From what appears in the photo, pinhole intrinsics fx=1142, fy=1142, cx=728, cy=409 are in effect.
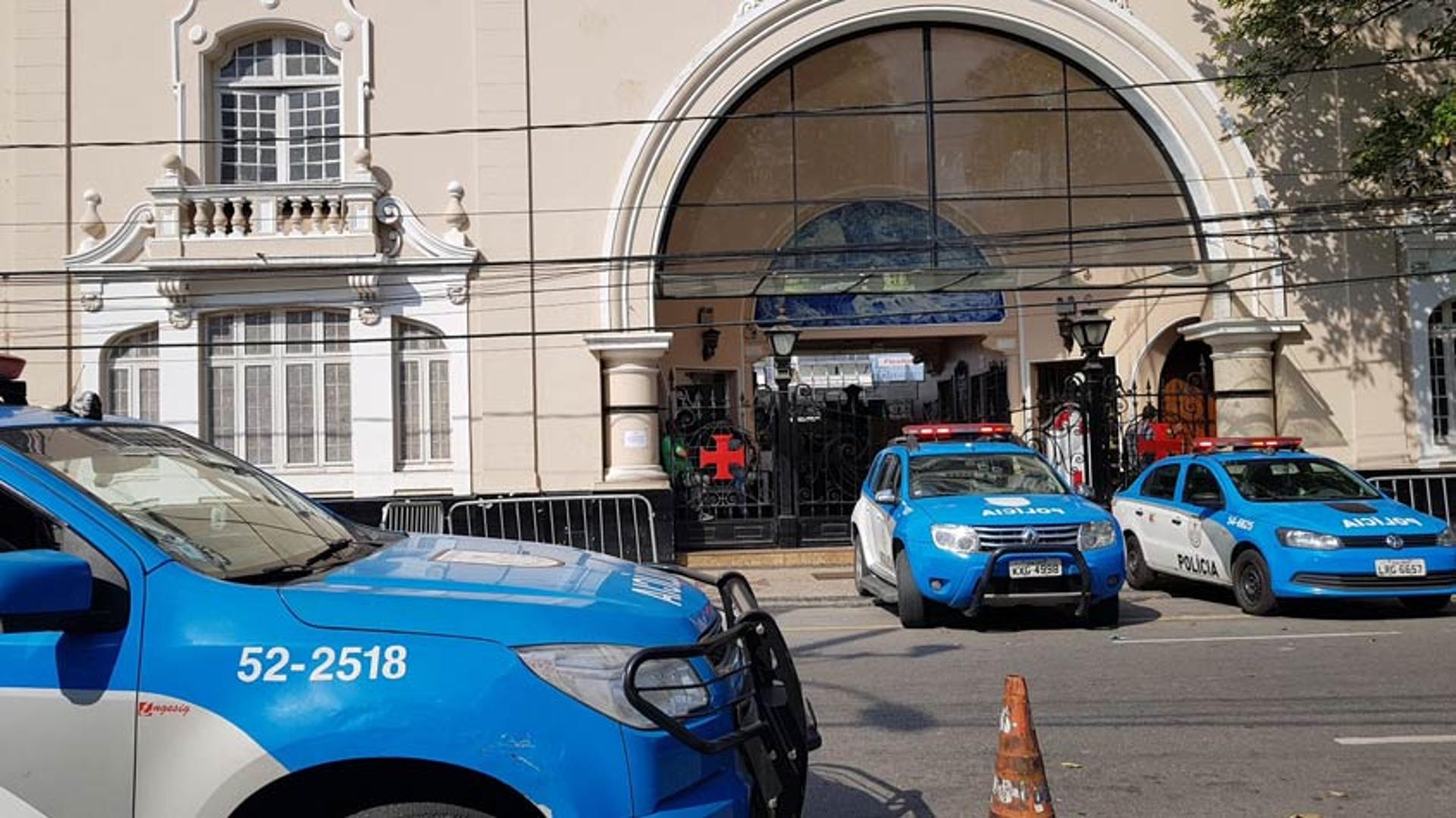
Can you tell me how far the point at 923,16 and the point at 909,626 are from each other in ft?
35.2

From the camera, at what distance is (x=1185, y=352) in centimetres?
2119

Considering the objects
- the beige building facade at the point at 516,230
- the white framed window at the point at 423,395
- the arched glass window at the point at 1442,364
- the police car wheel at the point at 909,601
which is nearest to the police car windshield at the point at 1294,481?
the police car wheel at the point at 909,601

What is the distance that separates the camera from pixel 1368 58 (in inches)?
693

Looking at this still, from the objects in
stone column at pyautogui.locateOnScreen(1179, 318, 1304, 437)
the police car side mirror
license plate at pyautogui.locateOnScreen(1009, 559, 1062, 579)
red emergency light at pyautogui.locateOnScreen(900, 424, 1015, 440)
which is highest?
stone column at pyautogui.locateOnScreen(1179, 318, 1304, 437)

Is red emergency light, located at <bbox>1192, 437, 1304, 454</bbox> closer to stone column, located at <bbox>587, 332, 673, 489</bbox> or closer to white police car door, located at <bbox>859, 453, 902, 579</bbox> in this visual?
white police car door, located at <bbox>859, 453, 902, 579</bbox>

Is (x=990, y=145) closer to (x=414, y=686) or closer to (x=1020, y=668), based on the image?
(x=1020, y=668)

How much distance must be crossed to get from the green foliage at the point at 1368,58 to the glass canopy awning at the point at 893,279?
2.10 metres

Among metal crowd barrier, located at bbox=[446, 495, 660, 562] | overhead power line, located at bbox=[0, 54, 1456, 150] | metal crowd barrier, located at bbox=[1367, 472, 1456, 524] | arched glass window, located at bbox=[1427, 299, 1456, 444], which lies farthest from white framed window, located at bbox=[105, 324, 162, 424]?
arched glass window, located at bbox=[1427, 299, 1456, 444]

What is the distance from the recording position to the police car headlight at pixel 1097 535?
10.0 metres

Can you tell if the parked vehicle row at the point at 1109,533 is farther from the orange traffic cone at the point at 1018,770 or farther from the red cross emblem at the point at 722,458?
the orange traffic cone at the point at 1018,770

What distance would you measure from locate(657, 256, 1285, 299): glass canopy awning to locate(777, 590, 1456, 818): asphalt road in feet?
23.3

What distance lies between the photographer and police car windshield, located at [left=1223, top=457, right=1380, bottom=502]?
11453 millimetres

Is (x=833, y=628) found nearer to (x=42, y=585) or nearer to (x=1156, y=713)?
(x=1156, y=713)

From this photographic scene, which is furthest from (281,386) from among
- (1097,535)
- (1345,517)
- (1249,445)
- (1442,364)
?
(1442,364)
